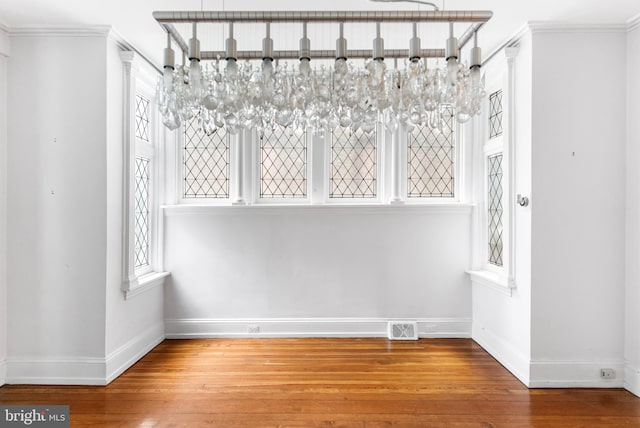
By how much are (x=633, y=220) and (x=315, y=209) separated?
2.48 meters

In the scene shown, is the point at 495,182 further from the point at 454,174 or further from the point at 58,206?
the point at 58,206

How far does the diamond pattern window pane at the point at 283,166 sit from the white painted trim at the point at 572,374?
2.49 metres

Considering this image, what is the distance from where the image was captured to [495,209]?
10.8 feet

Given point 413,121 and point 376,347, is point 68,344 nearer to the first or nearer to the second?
point 376,347

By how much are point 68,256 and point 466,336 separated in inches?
140

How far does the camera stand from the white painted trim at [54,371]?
8.62 feet

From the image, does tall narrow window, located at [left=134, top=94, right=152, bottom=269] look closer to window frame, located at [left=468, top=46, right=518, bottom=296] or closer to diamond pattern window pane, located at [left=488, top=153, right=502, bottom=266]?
window frame, located at [left=468, top=46, right=518, bottom=296]

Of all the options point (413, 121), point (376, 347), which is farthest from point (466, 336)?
point (413, 121)

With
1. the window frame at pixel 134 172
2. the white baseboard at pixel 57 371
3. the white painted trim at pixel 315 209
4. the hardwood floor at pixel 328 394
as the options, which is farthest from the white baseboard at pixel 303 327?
the white painted trim at pixel 315 209

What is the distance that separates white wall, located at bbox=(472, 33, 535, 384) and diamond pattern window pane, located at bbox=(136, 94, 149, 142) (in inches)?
123

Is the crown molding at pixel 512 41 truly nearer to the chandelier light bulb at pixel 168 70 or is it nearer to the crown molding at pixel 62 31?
the chandelier light bulb at pixel 168 70

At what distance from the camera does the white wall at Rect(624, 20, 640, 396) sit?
250 cm

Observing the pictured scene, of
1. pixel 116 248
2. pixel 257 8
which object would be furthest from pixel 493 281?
pixel 116 248

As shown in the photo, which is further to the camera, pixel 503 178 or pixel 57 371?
pixel 503 178
